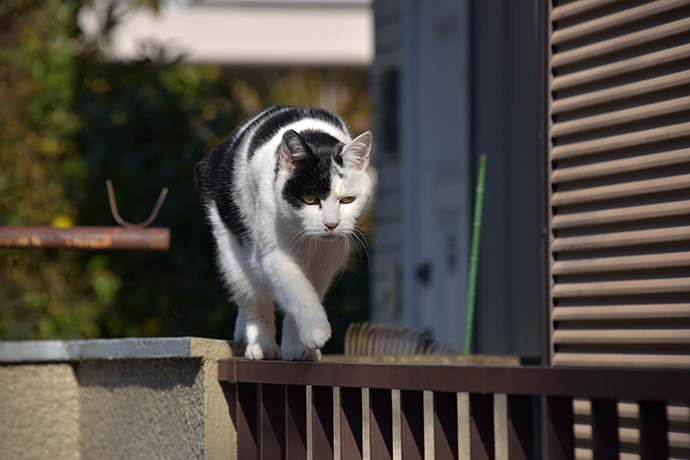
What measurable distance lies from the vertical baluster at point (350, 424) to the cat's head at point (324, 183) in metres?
0.50

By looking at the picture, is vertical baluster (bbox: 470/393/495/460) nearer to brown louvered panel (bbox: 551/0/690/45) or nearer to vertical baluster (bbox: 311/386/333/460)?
vertical baluster (bbox: 311/386/333/460)

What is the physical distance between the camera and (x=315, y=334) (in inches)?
84.0

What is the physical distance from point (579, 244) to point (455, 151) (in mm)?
2628

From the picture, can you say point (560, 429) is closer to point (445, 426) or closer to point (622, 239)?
point (445, 426)

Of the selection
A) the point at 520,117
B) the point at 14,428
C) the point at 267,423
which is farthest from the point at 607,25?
the point at 14,428

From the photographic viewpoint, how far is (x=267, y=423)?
2.23 meters

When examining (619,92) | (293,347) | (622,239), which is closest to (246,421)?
(293,347)

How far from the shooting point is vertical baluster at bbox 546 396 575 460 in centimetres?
143

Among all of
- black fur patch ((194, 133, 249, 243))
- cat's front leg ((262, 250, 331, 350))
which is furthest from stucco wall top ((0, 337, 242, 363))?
black fur patch ((194, 133, 249, 243))

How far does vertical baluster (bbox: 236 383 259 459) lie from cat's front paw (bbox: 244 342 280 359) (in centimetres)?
11

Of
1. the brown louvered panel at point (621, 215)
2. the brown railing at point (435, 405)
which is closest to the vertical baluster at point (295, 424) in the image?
the brown railing at point (435, 405)

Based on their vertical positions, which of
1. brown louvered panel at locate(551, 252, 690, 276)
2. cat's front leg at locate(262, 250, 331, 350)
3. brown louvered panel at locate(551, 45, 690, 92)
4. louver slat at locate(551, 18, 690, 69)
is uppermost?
louver slat at locate(551, 18, 690, 69)

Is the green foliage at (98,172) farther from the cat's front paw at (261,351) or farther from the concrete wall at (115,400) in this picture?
the cat's front paw at (261,351)

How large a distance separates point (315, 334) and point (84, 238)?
1.18 m
